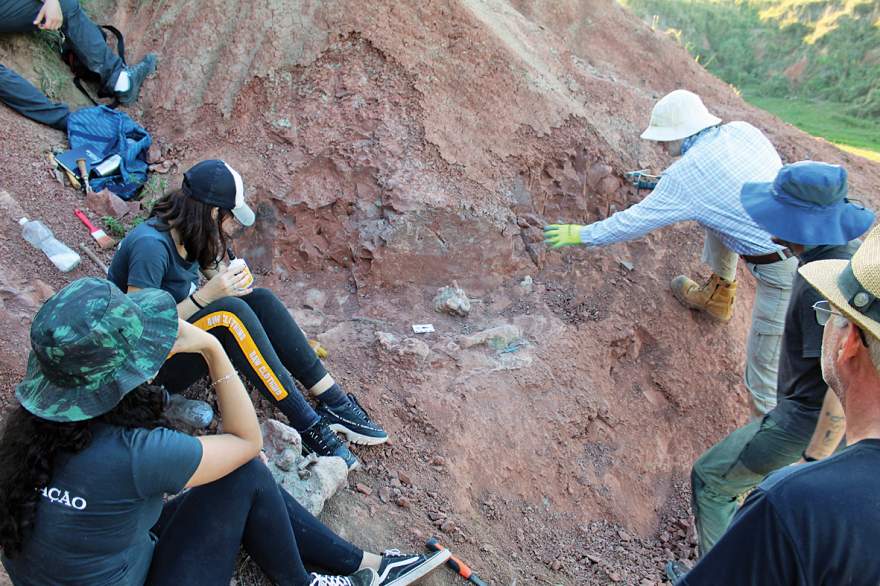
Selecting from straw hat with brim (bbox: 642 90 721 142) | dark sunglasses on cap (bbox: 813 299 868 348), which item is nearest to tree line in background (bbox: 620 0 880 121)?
straw hat with brim (bbox: 642 90 721 142)

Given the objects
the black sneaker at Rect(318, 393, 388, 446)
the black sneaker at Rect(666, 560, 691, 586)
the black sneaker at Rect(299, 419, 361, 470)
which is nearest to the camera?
the black sneaker at Rect(299, 419, 361, 470)

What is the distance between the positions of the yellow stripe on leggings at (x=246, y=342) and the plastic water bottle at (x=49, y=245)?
1459mm

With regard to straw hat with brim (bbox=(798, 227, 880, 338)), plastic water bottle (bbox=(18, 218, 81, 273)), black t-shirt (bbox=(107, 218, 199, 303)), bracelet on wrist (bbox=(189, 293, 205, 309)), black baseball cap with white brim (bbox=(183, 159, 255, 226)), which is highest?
straw hat with brim (bbox=(798, 227, 880, 338))

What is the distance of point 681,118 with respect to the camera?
4012 mm

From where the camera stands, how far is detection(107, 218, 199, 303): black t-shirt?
9.25 ft

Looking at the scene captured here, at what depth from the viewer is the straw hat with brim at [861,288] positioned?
139 centimetres

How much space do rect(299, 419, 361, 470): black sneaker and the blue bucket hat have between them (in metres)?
2.23

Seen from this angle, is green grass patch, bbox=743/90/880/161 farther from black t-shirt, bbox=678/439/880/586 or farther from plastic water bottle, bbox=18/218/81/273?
plastic water bottle, bbox=18/218/81/273

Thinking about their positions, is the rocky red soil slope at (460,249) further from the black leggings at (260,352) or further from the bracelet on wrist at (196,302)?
the bracelet on wrist at (196,302)

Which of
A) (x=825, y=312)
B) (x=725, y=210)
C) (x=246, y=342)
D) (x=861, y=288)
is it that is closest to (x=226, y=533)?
(x=246, y=342)

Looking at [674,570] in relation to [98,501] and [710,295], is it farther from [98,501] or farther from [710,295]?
[98,501]

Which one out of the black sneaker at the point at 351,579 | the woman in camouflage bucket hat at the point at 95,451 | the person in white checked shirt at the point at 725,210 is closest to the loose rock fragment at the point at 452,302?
→ the person in white checked shirt at the point at 725,210

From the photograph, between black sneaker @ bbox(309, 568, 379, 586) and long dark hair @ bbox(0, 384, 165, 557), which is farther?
black sneaker @ bbox(309, 568, 379, 586)

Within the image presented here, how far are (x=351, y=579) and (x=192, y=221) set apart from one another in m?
1.65
